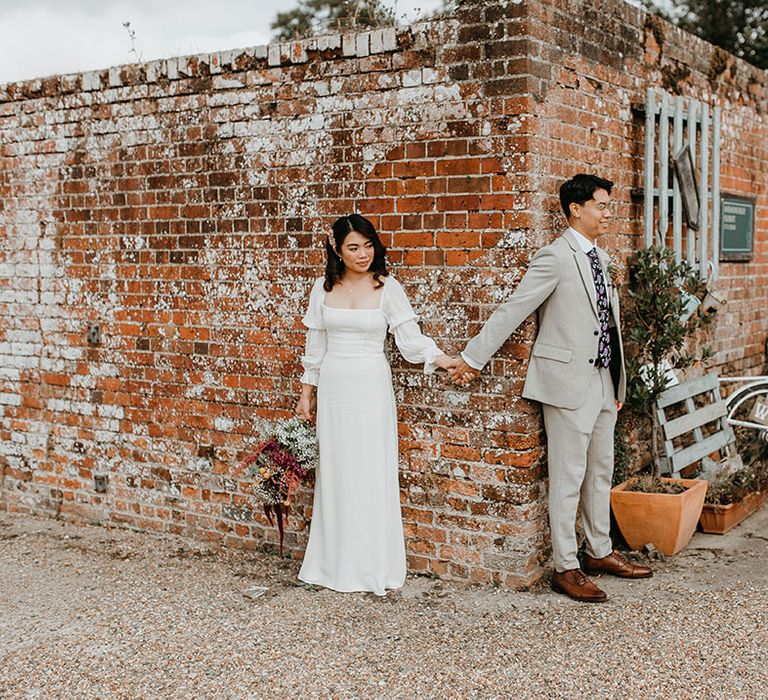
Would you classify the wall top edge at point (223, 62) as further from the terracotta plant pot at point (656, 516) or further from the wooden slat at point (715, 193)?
the terracotta plant pot at point (656, 516)

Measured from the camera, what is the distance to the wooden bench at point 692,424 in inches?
251

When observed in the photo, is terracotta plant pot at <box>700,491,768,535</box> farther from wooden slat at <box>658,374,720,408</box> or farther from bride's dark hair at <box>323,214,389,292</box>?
bride's dark hair at <box>323,214,389,292</box>

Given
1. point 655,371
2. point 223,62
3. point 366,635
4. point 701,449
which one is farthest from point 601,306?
point 223,62

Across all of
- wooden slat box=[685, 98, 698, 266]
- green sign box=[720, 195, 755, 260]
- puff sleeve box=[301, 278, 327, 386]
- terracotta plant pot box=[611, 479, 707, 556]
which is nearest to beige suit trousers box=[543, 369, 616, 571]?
terracotta plant pot box=[611, 479, 707, 556]

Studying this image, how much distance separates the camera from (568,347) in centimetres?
506

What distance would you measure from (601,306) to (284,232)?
6.26ft

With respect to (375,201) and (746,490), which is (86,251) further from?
(746,490)

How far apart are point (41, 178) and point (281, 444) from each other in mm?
2911

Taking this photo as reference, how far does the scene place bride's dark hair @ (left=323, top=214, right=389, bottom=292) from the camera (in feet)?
17.1

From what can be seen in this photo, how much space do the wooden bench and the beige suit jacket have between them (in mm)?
1340

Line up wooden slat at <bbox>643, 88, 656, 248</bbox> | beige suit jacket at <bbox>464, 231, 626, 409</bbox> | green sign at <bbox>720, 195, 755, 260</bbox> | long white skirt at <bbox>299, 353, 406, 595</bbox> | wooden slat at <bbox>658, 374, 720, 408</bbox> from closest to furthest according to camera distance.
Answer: beige suit jacket at <bbox>464, 231, 626, 409</bbox>, long white skirt at <bbox>299, 353, 406, 595</bbox>, wooden slat at <bbox>643, 88, 656, 248</bbox>, wooden slat at <bbox>658, 374, 720, 408</bbox>, green sign at <bbox>720, 195, 755, 260</bbox>

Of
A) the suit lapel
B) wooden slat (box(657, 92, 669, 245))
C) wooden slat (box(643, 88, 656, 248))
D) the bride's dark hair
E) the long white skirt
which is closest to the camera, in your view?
the suit lapel

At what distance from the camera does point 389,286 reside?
530cm

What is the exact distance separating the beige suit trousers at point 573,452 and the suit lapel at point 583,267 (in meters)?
0.39
